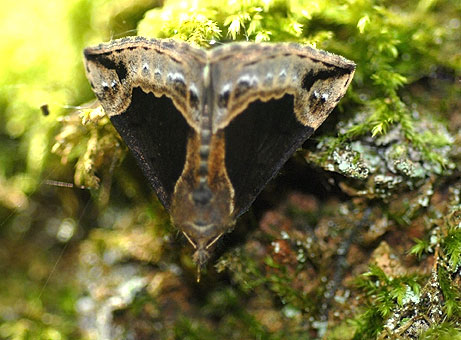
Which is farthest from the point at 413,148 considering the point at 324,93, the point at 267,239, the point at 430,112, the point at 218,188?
the point at 218,188

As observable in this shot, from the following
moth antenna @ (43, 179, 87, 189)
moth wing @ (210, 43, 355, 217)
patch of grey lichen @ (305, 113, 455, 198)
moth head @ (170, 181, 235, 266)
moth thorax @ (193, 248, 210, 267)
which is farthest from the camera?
moth antenna @ (43, 179, 87, 189)

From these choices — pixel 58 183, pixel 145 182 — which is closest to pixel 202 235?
pixel 145 182

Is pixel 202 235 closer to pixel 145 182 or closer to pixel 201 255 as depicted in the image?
pixel 201 255

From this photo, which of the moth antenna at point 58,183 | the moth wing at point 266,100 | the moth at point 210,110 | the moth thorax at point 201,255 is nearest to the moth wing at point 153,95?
the moth at point 210,110

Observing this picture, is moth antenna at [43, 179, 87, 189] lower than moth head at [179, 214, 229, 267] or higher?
lower

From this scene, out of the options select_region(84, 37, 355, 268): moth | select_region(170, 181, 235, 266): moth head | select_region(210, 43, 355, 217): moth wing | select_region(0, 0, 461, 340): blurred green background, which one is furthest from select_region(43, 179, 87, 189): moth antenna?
select_region(210, 43, 355, 217): moth wing

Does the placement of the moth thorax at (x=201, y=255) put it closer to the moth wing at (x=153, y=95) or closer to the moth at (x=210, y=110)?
the moth at (x=210, y=110)

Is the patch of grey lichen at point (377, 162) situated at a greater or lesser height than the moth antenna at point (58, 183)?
greater

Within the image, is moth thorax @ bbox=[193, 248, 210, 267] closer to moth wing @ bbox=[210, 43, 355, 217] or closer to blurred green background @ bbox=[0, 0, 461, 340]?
moth wing @ bbox=[210, 43, 355, 217]
